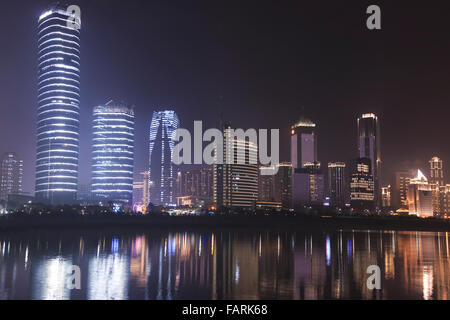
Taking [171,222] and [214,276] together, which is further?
[171,222]

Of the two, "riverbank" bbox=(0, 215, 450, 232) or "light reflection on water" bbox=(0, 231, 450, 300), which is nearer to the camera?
"light reflection on water" bbox=(0, 231, 450, 300)

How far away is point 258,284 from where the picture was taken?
30.1 metres

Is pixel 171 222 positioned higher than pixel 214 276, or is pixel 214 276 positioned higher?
pixel 171 222

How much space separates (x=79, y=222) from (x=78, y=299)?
119 metres

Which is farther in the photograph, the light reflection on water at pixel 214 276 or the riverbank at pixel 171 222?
the riverbank at pixel 171 222

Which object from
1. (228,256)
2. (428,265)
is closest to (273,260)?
(228,256)

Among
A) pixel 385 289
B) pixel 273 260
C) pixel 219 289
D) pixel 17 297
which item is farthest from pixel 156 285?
pixel 273 260

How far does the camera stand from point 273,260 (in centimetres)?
4472

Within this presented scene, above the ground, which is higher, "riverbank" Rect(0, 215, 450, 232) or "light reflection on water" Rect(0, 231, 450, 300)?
"riverbank" Rect(0, 215, 450, 232)

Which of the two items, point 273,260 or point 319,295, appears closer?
point 319,295

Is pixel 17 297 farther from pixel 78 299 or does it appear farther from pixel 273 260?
pixel 273 260

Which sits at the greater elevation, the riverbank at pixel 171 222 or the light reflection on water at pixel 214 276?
the riverbank at pixel 171 222
